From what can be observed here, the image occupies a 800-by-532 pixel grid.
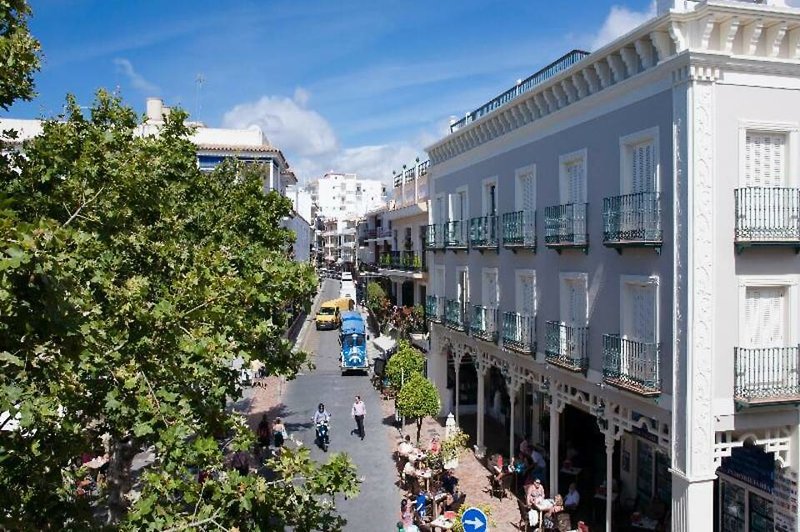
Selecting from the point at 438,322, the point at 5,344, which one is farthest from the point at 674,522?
the point at 438,322

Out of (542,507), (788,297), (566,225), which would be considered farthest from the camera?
(566,225)

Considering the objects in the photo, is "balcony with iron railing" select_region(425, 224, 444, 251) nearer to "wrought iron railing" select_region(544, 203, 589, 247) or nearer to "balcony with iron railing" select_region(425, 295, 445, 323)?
"balcony with iron railing" select_region(425, 295, 445, 323)

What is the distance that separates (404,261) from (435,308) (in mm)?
12952

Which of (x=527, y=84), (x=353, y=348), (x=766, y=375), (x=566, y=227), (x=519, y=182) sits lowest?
(x=353, y=348)

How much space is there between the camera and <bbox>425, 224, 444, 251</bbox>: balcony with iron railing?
2608 cm

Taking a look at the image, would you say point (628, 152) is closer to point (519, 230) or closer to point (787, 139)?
point (787, 139)

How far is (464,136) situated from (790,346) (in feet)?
43.1

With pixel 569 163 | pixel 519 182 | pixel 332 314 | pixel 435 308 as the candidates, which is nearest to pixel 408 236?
pixel 332 314

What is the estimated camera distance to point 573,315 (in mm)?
16125

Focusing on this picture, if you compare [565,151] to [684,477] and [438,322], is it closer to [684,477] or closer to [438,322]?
[684,477]

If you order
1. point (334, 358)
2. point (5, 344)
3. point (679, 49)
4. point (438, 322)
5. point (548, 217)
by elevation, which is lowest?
point (334, 358)

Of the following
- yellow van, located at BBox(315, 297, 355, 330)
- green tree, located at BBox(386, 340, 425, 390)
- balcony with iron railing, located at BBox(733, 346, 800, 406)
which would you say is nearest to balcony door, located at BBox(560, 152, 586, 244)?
balcony with iron railing, located at BBox(733, 346, 800, 406)

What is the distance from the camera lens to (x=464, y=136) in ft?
76.0

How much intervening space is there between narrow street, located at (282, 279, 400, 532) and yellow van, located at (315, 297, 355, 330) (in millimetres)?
11507
